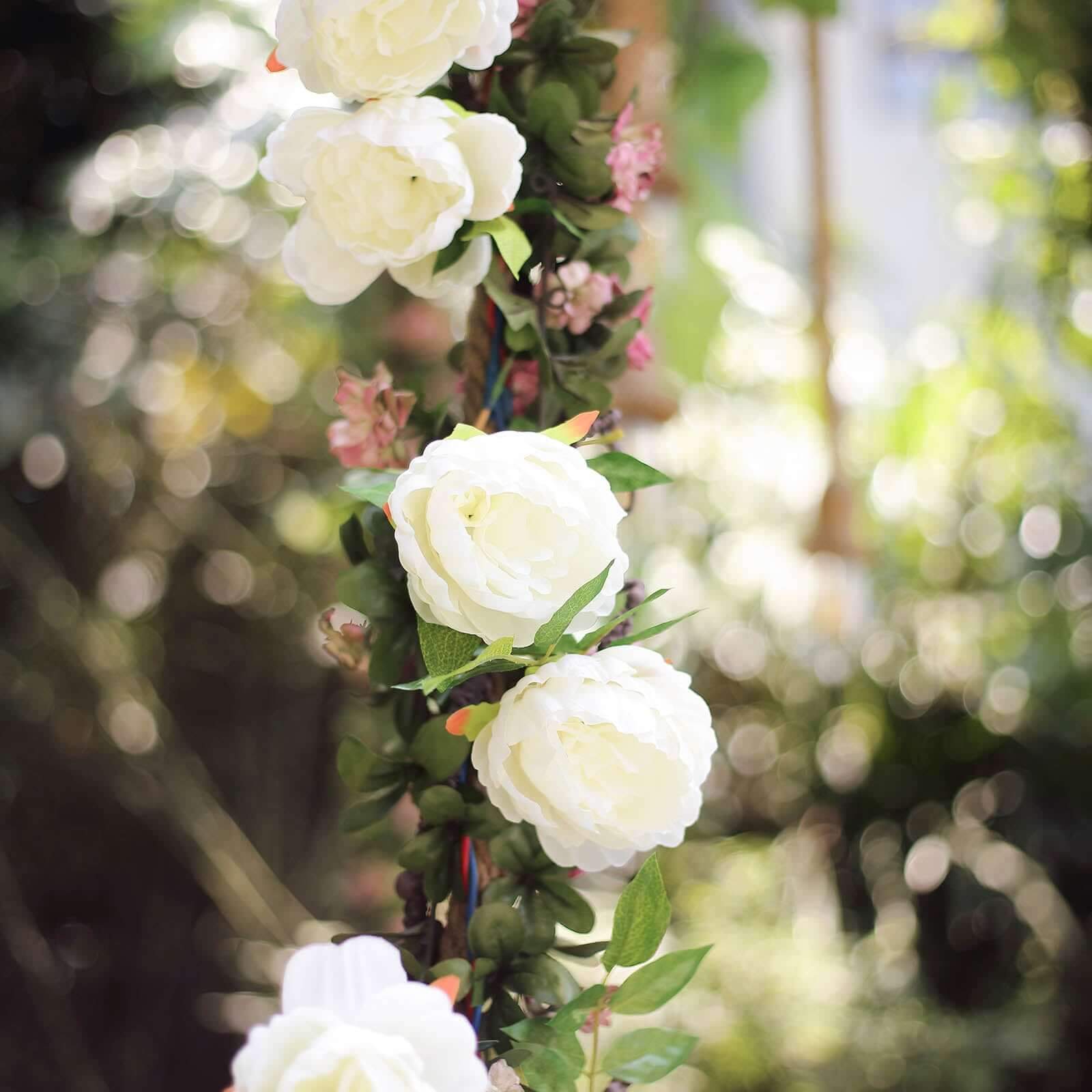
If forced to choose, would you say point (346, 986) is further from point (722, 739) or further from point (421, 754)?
point (722, 739)

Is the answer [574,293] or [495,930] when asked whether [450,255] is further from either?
[495,930]

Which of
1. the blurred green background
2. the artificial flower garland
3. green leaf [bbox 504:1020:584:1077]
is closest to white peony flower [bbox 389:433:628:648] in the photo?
the artificial flower garland

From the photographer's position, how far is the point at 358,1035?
195 millimetres

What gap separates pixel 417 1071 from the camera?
20 cm

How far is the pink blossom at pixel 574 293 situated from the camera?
1.06 ft

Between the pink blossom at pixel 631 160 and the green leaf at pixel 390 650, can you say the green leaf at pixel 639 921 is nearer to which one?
the green leaf at pixel 390 650

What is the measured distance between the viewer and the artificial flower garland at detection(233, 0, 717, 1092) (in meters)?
0.23

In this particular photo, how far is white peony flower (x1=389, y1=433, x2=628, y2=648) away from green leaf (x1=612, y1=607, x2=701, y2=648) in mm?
17

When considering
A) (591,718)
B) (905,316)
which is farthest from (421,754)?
(905,316)

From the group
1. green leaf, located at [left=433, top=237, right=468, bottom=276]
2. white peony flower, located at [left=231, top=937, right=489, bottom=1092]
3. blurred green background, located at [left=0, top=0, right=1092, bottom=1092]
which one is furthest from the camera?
blurred green background, located at [left=0, top=0, right=1092, bottom=1092]

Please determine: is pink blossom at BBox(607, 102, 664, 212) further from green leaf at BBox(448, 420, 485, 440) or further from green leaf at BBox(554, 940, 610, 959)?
green leaf at BBox(554, 940, 610, 959)

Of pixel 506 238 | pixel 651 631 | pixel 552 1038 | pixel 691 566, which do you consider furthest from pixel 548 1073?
pixel 691 566

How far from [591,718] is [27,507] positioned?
962 mm

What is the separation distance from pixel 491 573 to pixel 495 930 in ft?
0.36
